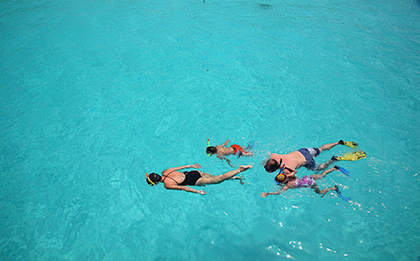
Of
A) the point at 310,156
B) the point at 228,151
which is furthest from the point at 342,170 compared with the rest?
the point at 228,151

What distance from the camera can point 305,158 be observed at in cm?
510

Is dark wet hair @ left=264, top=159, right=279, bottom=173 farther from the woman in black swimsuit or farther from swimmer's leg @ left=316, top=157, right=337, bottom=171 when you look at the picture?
swimmer's leg @ left=316, top=157, right=337, bottom=171

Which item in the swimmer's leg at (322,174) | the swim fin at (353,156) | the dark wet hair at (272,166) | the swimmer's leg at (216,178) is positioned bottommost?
the swimmer's leg at (216,178)

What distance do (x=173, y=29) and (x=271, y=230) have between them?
995 cm

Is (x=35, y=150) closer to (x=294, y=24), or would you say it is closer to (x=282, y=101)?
(x=282, y=101)

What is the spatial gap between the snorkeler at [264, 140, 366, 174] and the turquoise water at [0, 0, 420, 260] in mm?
218

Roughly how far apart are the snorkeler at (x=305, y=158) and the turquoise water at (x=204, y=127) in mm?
218

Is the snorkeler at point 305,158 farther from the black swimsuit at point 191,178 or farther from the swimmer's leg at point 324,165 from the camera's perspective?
the black swimsuit at point 191,178

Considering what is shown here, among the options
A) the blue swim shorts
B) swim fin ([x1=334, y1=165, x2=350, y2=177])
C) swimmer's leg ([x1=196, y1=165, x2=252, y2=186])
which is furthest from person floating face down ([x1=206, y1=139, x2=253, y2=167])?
swim fin ([x1=334, y1=165, x2=350, y2=177])

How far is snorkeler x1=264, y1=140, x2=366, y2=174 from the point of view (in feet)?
16.2

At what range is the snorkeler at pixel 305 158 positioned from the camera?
4.93m

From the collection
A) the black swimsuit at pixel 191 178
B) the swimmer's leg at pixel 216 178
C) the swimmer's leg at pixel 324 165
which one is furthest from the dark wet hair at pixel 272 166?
the black swimsuit at pixel 191 178

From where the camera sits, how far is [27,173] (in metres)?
5.72

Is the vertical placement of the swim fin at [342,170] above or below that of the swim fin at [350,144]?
below
